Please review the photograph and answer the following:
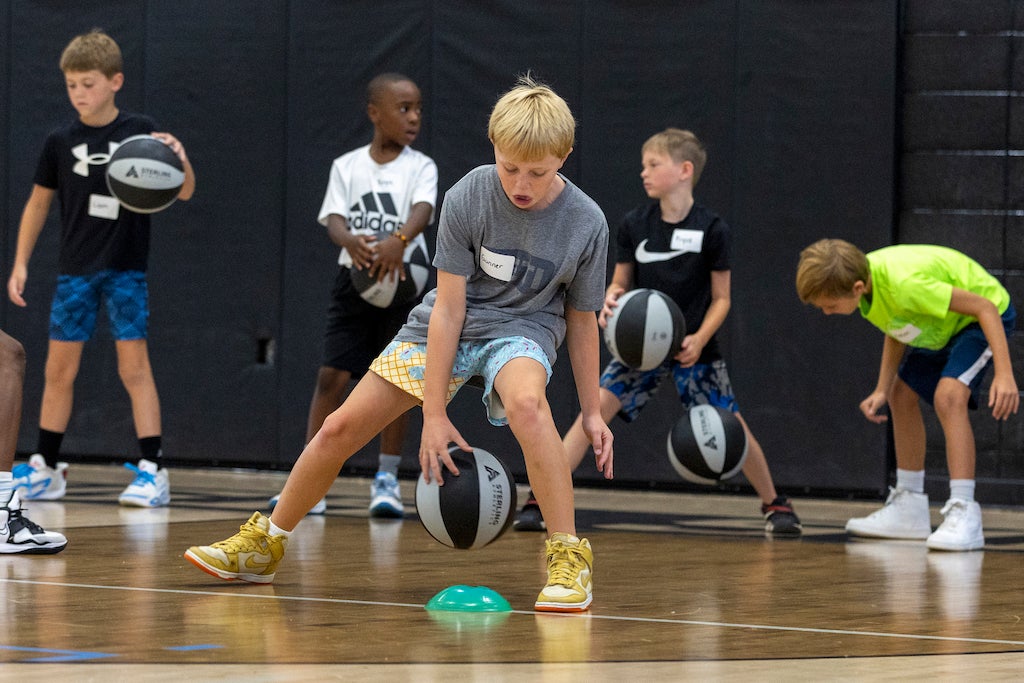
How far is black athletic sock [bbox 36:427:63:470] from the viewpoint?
6910 mm

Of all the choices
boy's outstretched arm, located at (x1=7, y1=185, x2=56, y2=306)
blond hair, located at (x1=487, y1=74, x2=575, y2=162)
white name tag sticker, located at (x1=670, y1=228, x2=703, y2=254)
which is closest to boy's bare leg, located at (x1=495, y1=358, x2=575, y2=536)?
blond hair, located at (x1=487, y1=74, x2=575, y2=162)

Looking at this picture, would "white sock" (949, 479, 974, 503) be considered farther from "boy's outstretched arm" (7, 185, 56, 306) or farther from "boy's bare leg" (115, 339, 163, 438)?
"boy's outstretched arm" (7, 185, 56, 306)

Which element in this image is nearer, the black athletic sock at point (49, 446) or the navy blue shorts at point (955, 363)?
the navy blue shorts at point (955, 363)

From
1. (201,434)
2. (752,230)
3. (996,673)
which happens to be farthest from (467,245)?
(201,434)

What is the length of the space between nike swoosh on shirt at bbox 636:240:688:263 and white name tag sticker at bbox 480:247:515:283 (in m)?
2.41

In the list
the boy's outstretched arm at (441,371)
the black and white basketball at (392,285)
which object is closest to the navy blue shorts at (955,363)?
the black and white basketball at (392,285)

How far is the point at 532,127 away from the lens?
12.7ft

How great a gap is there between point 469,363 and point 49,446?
3.34m

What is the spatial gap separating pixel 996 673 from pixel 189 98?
21.9 ft

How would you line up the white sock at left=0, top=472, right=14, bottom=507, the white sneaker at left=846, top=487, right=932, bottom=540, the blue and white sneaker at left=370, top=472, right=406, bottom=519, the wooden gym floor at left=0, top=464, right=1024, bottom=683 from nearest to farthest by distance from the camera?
1. the wooden gym floor at left=0, top=464, right=1024, bottom=683
2. the white sock at left=0, top=472, right=14, bottom=507
3. the white sneaker at left=846, top=487, right=932, bottom=540
4. the blue and white sneaker at left=370, top=472, right=406, bottom=519

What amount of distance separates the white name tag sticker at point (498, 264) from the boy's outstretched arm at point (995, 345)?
231cm

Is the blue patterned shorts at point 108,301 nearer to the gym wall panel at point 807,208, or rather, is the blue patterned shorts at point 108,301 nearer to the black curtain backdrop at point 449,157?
the black curtain backdrop at point 449,157

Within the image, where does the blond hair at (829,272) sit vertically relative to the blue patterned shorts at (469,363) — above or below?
above

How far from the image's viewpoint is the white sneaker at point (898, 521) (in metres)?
6.33
